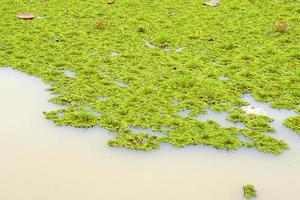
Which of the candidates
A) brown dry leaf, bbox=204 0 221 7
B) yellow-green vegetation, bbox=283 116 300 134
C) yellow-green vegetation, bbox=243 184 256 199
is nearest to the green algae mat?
yellow-green vegetation, bbox=283 116 300 134

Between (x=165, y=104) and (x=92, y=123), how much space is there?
3.82 feet

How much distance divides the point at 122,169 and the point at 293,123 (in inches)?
99.2

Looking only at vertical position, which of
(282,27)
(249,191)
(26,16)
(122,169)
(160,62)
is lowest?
(249,191)

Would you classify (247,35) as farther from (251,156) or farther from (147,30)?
(251,156)

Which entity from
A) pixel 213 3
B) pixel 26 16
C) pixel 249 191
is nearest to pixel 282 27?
pixel 213 3

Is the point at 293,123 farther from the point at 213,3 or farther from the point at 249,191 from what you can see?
the point at 213,3

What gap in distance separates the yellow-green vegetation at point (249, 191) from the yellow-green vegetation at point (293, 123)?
1504mm

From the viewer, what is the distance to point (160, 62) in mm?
8570

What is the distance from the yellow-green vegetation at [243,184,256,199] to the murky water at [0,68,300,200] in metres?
0.07

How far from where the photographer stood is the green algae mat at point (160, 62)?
6.62 metres

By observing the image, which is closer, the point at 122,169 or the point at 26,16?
the point at 122,169

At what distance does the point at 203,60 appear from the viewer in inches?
342

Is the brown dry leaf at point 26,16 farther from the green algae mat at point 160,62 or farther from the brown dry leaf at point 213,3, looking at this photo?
the brown dry leaf at point 213,3

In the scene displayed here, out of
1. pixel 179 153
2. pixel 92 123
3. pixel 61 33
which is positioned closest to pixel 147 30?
pixel 61 33
